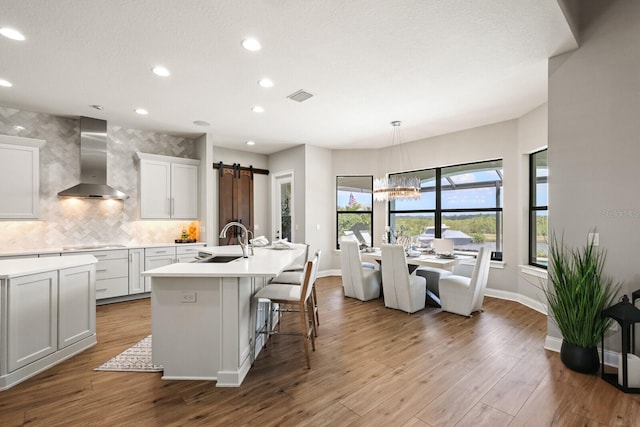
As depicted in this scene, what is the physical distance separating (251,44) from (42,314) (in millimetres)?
2946

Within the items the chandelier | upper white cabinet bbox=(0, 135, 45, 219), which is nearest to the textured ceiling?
upper white cabinet bbox=(0, 135, 45, 219)

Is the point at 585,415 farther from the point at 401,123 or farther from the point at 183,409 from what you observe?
the point at 401,123

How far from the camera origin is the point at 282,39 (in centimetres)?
263

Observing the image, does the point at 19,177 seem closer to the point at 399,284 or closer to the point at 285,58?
the point at 285,58

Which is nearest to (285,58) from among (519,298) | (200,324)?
(200,324)

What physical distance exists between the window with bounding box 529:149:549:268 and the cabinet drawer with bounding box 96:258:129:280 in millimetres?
6302

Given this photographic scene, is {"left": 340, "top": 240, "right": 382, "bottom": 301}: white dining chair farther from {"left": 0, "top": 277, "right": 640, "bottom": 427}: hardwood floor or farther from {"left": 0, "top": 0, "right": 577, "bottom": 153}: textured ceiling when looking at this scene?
{"left": 0, "top": 0, "right": 577, "bottom": 153}: textured ceiling

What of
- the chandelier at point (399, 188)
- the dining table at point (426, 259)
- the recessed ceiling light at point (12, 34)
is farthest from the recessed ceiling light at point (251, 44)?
the dining table at point (426, 259)

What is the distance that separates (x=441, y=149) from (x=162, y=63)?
188 inches

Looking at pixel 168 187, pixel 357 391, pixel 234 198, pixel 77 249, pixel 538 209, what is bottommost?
pixel 357 391

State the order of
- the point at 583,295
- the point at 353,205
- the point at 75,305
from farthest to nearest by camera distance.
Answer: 1. the point at 353,205
2. the point at 75,305
3. the point at 583,295

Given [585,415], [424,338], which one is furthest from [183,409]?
[585,415]

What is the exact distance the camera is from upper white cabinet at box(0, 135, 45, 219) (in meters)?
4.04

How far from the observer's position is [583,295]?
251 cm
